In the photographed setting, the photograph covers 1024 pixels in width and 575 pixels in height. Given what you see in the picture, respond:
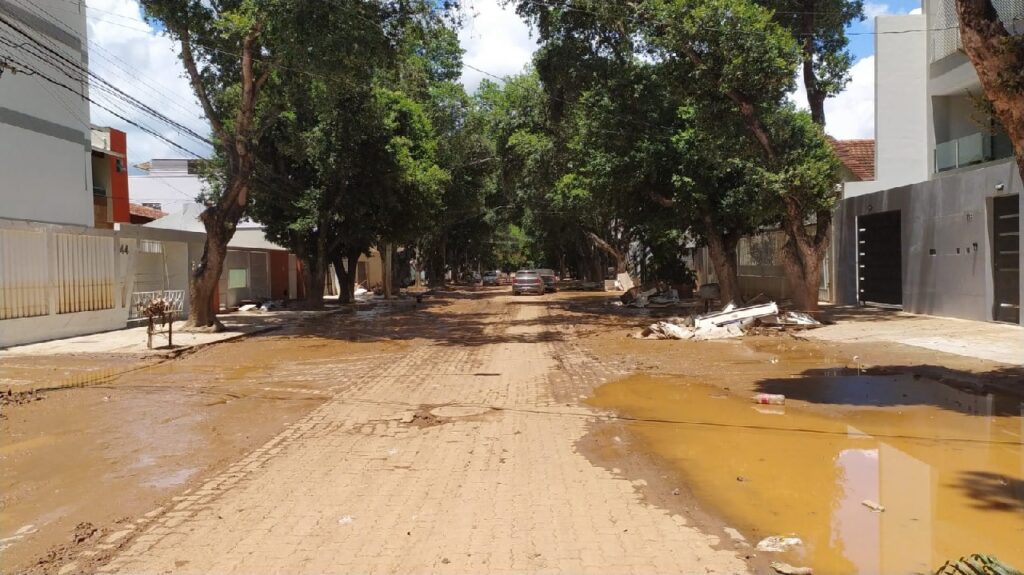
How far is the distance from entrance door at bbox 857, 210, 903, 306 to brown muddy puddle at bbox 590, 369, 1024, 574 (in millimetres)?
11756

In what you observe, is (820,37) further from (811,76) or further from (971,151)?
(971,151)

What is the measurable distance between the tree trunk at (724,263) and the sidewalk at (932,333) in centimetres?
270

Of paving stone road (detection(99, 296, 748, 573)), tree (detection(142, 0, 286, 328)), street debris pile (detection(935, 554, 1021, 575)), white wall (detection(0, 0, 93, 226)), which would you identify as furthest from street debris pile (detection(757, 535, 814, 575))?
white wall (detection(0, 0, 93, 226))

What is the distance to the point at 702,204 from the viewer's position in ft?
66.6

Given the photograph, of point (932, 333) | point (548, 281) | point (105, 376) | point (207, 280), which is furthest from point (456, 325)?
point (548, 281)

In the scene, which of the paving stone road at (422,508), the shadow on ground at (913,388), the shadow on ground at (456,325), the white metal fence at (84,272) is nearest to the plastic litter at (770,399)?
the shadow on ground at (913,388)

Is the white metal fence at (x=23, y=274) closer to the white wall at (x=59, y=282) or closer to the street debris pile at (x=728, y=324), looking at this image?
the white wall at (x=59, y=282)

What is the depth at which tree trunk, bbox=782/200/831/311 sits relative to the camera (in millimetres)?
17578

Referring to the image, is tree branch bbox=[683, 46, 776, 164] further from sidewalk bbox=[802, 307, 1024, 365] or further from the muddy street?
the muddy street

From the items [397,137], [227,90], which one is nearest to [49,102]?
[227,90]

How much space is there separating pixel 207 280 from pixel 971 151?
20963 mm

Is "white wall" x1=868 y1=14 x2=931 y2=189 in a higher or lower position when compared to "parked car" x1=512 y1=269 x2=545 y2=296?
higher

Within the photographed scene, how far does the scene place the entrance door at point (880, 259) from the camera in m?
20.2

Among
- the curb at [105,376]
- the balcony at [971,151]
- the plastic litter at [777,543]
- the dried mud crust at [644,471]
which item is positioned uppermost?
the balcony at [971,151]
